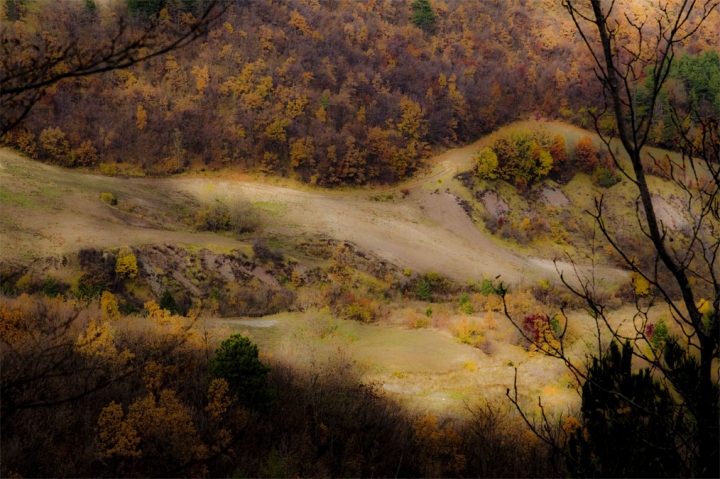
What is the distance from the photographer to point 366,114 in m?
72.1

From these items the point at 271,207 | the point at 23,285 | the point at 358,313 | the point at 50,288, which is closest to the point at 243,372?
the point at 50,288

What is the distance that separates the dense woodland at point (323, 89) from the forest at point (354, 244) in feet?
1.39

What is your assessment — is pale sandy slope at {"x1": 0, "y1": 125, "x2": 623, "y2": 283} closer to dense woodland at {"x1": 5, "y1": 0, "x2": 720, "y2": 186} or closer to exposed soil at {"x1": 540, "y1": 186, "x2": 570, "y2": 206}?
dense woodland at {"x1": 5, "y1": 0, "x2": 720, "y2": 186}

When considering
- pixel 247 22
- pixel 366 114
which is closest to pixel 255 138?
pixel 366 114

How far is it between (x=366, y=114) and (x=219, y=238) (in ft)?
108

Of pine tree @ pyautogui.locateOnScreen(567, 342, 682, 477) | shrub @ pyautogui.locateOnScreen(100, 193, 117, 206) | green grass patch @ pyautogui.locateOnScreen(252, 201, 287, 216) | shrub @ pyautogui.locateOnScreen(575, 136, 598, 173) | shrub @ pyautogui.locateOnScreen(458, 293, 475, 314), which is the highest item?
shrub @ pyautogui.locateOnScreen(575, 136, 598, 173)

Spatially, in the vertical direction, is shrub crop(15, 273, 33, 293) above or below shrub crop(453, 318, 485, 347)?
above

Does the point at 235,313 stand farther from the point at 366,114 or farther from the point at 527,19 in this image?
the point at 527,19

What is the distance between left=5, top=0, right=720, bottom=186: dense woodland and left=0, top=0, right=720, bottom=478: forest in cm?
42

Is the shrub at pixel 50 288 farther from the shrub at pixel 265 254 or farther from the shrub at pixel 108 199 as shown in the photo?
the shrub at pixel 265 254

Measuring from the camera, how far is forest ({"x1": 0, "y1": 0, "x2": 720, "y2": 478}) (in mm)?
4242

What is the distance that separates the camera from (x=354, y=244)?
5112 cm

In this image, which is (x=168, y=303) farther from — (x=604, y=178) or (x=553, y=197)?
(x=604, y=178)

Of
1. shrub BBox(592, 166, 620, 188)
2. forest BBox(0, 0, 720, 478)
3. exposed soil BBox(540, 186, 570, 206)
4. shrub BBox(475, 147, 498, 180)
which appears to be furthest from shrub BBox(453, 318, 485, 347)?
shrub BBox(592, 166, 620, 188)
